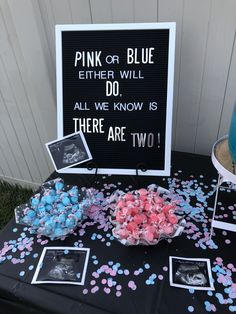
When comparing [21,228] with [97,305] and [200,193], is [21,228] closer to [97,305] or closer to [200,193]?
[97,305]

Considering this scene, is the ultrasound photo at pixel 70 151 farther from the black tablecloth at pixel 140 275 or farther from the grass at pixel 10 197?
the grass at pixel 10 197

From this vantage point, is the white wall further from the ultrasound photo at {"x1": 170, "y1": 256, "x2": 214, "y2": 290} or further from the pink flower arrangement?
the ultrasound photo at {"x1": 170, "y1": 256, "x2": 214, "y2": 290}

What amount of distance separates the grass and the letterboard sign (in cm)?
103

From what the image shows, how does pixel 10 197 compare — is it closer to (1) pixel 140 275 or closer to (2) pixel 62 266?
(2) pixel 62 266

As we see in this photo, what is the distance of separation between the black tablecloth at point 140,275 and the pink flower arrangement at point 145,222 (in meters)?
0.07

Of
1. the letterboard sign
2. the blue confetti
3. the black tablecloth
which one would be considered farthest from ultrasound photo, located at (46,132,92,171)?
the blue confetti

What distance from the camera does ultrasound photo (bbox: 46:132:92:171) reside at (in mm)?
1098

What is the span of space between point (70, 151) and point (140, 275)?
54 cm

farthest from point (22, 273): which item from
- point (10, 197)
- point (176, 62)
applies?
point (10, 197)

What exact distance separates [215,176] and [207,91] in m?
0.35

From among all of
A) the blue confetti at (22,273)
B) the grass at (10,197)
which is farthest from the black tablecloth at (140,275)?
the grass at (10,197)

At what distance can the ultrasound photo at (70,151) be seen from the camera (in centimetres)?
110

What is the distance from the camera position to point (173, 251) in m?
0.89

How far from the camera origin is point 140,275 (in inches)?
32.9
